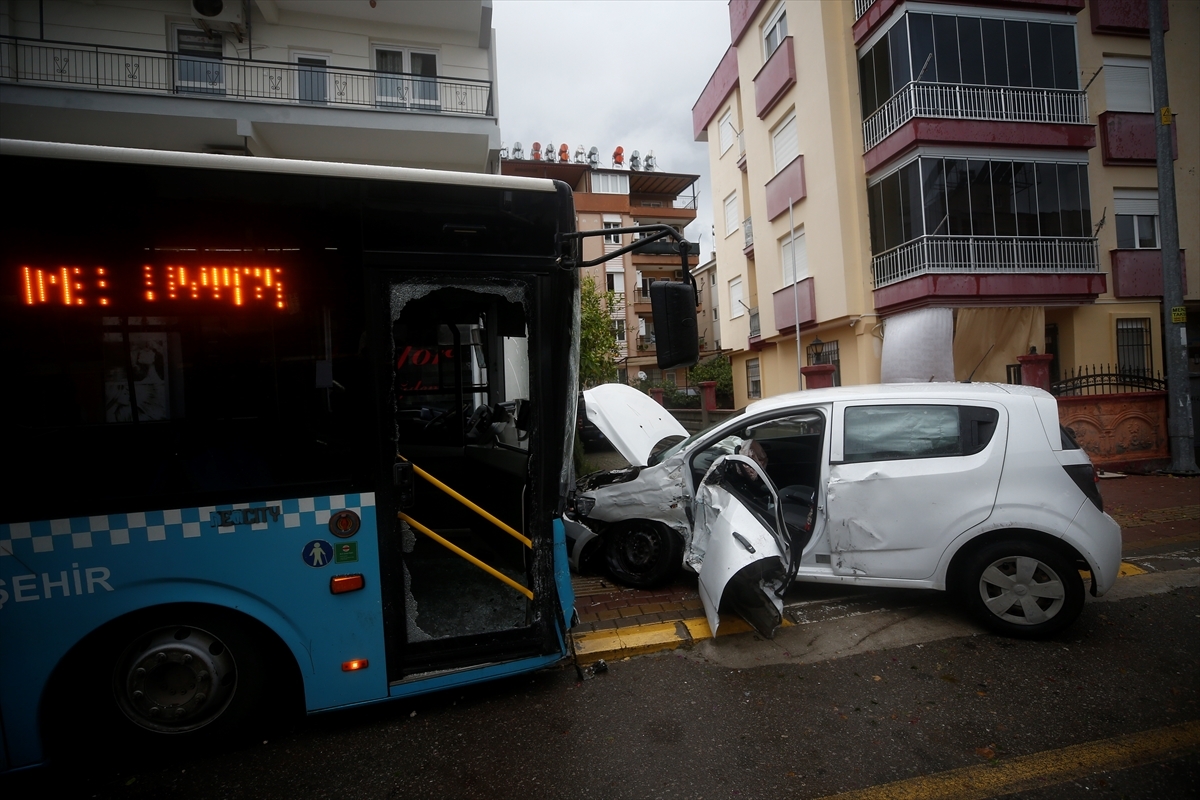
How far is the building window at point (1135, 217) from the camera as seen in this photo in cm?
1494

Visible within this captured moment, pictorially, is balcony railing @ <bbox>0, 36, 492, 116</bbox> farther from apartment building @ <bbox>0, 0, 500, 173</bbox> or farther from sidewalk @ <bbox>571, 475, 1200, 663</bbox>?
sidewalk @ <bbox>571, 475, 1200, 663</bbox>

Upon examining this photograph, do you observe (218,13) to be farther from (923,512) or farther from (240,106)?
(923,512)

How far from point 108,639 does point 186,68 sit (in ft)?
40.2

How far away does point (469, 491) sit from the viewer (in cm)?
468

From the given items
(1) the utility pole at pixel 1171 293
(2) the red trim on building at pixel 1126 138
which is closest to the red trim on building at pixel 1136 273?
(2) the red trim on building at pixel 1126 138

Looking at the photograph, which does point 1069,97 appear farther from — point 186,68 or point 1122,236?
point 186,68

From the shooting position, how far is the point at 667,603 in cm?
461

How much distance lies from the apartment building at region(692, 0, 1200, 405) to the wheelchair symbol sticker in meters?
13.5

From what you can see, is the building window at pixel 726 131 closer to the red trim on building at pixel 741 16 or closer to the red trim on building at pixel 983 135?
the red trim on building at pixel 741 16

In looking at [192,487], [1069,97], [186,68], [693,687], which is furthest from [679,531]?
[1069,97]

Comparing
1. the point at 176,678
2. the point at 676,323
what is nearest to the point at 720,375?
the point at 676,323

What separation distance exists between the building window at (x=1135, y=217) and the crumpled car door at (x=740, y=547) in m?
16.7

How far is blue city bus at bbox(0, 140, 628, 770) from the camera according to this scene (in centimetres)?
254

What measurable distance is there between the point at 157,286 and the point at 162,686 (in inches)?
74.3
